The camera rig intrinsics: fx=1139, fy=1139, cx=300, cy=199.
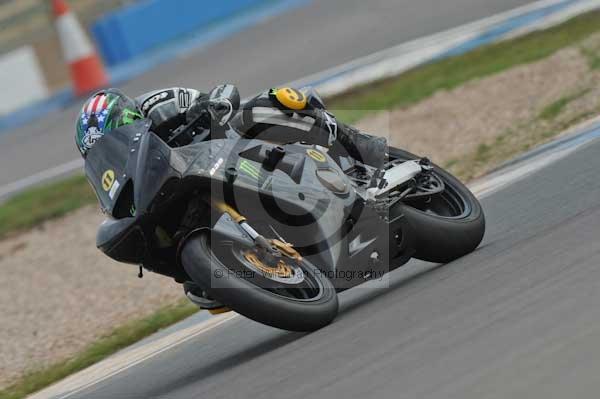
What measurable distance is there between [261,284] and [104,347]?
2.50 meters

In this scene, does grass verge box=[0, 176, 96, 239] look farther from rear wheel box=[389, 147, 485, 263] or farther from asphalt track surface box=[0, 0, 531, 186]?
rear wheel box=[389, 147, 485, 263]

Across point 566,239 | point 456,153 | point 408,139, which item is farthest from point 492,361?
point 408,139

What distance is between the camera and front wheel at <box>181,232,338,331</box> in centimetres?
493

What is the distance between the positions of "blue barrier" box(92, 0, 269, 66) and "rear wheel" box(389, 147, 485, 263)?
38.4ft

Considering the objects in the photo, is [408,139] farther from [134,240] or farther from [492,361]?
[492,361]

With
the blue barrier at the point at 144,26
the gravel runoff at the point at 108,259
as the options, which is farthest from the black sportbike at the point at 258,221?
the blue barrier at the point at 144,26

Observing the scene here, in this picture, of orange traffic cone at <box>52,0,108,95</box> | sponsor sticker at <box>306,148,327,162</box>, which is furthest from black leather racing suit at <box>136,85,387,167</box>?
orange traffic cone at <box>52,0,108,95</box>

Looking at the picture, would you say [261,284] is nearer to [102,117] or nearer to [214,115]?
[214,115]

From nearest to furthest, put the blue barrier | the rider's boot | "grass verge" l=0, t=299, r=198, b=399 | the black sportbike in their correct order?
1. the black sportbike
2. the rider's boot
3. "grass verge" l=0, t=299, r=198, b=399
4. the blue barrier

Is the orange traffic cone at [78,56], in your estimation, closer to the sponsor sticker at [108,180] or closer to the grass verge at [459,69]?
the grass verge at [459,69]

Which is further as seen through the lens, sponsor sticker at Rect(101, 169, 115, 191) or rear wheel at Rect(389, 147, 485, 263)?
rear wheel at Rect(389, 147, 485, 263)

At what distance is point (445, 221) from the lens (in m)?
6.02

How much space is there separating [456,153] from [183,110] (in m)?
4.28

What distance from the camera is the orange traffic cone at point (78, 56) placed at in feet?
53.7
